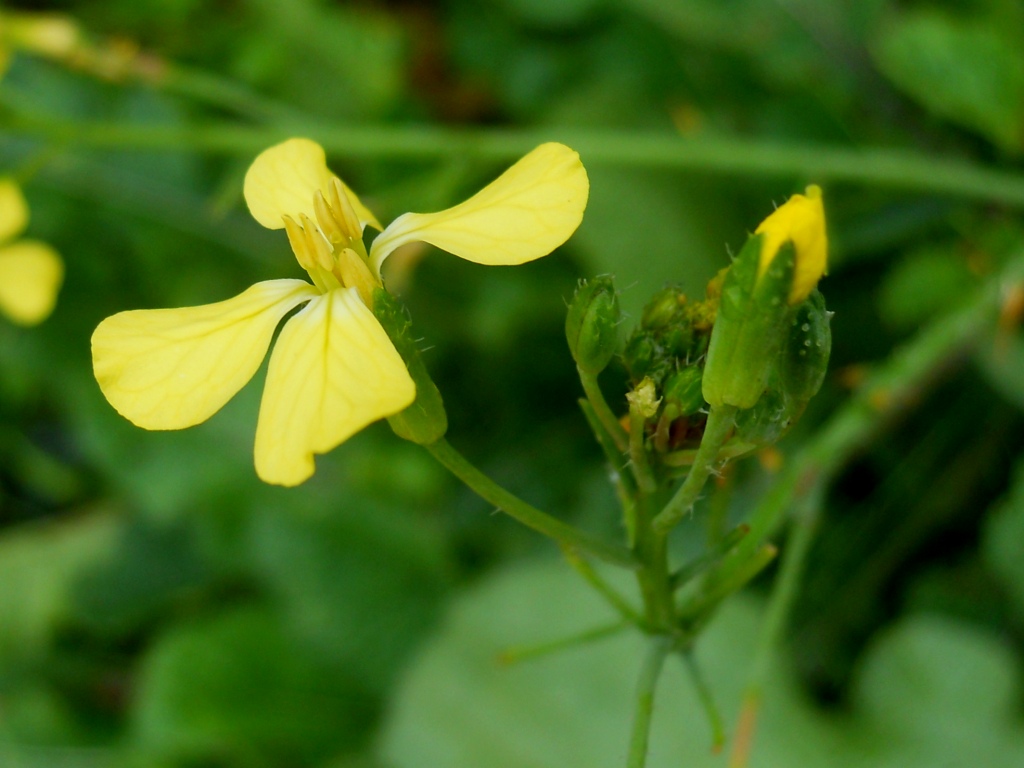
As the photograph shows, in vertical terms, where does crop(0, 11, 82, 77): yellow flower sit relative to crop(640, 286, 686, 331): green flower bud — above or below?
above

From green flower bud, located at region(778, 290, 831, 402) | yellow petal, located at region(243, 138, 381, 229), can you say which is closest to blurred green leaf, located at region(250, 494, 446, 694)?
yellow petal, located at region(243, 138, 381, 229)

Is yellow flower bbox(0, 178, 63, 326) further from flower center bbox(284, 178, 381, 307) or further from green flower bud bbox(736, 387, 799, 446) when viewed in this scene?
green flower bud bbox(736, 387, 799, 446)

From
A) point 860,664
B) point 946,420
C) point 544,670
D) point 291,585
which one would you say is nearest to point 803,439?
point 946,420

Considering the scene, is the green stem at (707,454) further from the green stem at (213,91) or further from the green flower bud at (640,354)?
the green stem at (213,91)

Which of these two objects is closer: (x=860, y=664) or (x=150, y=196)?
(x=860, y=664)

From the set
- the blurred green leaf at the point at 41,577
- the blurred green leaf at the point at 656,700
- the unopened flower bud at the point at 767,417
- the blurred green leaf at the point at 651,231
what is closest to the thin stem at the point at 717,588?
the unopened flower bud at the point at 767,417

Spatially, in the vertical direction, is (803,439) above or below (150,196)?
below

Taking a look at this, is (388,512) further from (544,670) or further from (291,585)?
(544,670)
